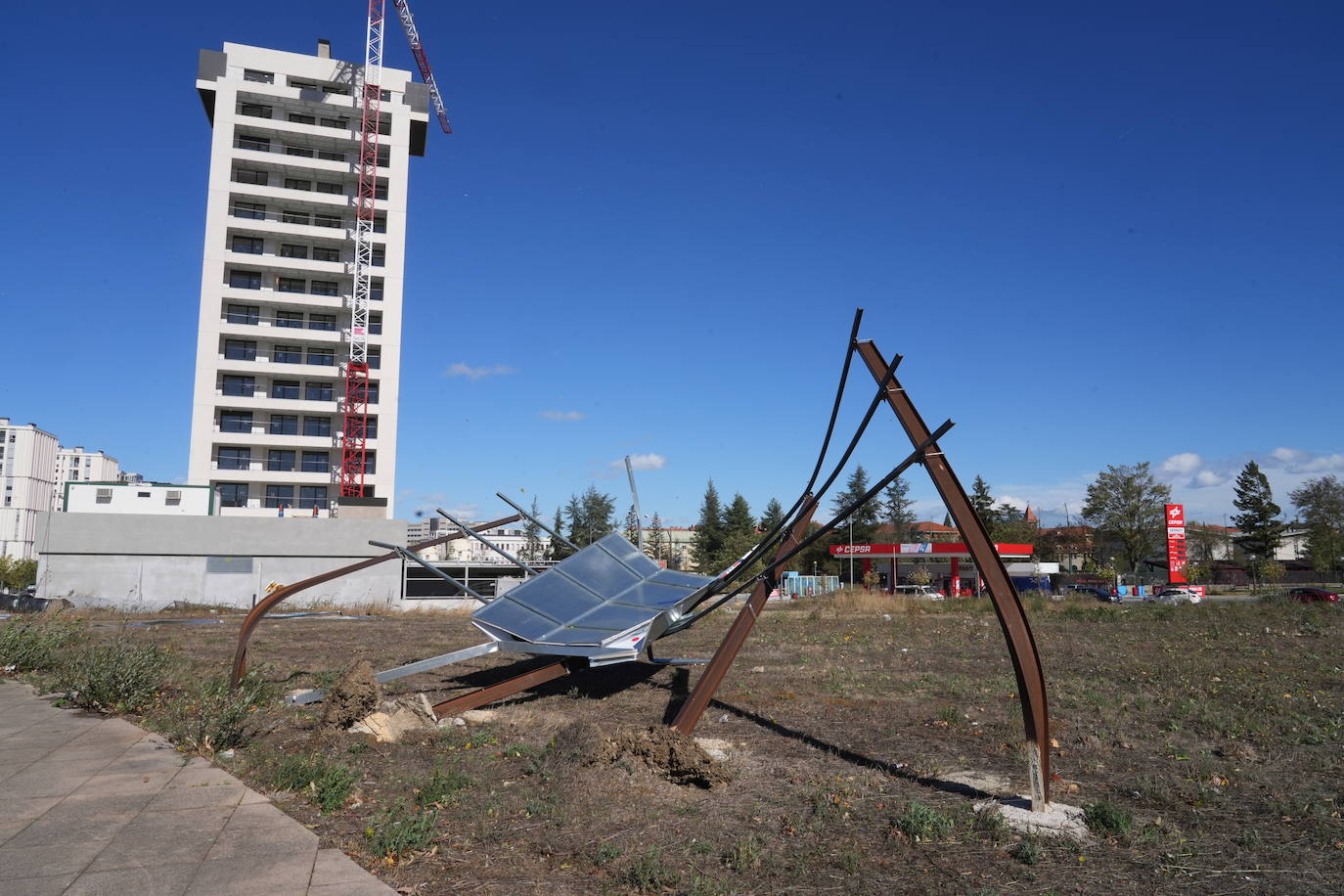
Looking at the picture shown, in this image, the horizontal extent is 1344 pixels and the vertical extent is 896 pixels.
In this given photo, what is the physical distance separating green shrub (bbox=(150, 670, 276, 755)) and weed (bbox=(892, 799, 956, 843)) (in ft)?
22.7

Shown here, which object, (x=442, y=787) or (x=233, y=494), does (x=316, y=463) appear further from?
(x=442, y=787)

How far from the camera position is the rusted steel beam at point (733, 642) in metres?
9.55

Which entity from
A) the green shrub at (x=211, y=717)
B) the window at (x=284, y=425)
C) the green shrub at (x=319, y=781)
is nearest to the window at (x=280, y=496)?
the window at (x=284, y=425)

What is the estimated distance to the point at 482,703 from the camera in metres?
11.5

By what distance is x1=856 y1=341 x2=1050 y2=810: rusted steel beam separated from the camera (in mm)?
7159

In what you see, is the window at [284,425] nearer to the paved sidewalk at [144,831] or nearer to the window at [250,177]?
the window at [250,177]

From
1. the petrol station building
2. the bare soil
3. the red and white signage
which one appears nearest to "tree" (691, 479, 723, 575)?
the petrol station building

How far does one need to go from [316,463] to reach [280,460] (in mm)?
2211

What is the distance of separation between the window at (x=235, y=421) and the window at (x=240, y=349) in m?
3.64

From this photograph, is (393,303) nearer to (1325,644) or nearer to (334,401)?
(334,401)

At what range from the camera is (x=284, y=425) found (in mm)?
55844

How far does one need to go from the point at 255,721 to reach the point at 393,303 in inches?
1946

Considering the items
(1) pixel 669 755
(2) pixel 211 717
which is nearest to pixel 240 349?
(2) pixel 211 717

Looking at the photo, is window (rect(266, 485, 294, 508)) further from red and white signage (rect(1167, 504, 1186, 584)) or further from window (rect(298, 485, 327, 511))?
red and white signage (rect(1167, 504, 1186, 584))
